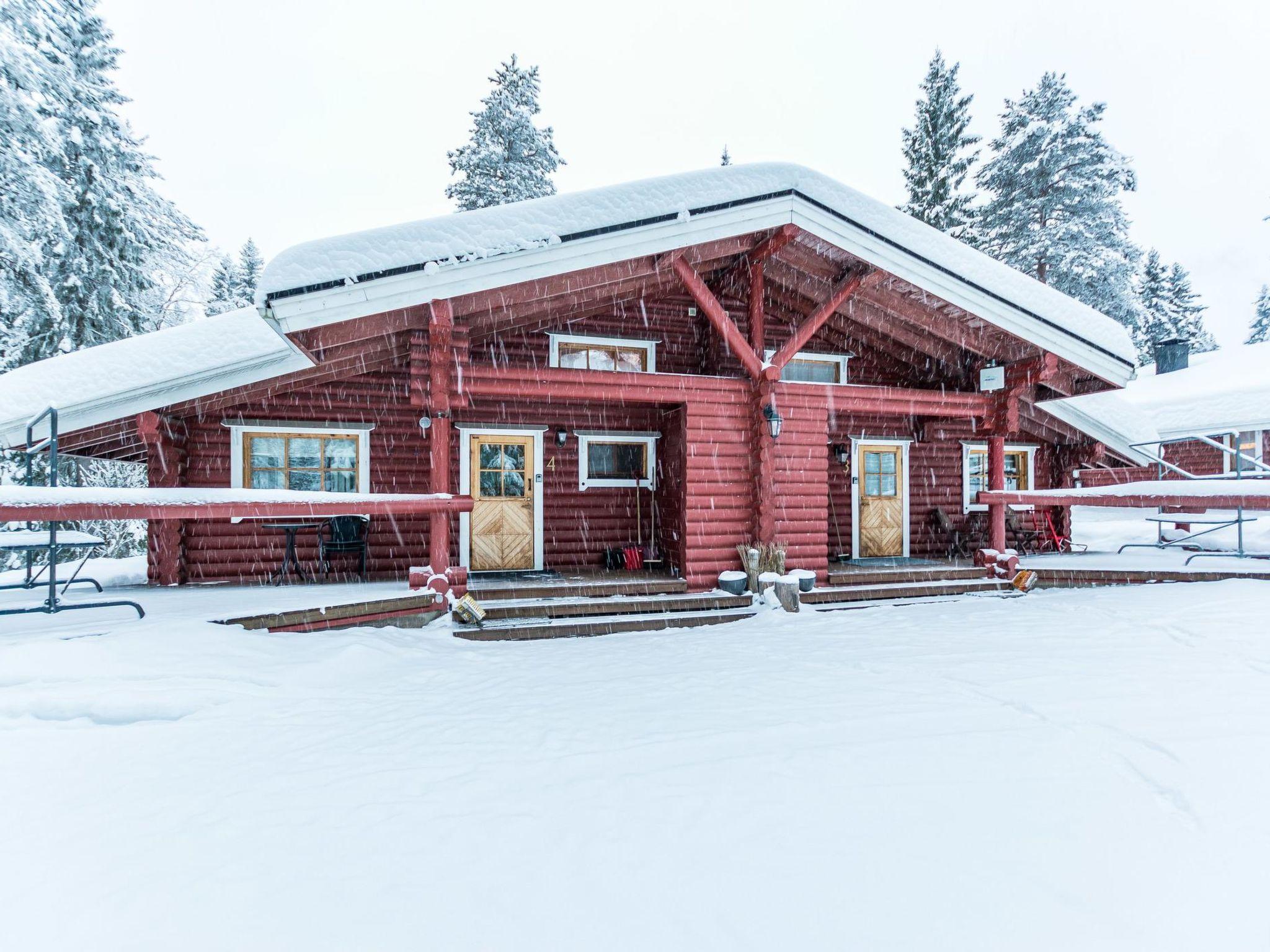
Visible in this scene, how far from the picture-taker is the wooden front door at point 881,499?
949 centimetres

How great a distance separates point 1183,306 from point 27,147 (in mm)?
38646

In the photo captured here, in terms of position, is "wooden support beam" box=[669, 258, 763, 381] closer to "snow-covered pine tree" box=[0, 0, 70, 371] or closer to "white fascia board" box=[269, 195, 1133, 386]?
"white fascia board" box=[269, 195, 1133, 386]

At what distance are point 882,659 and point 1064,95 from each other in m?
23.9

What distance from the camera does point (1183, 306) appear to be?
2767 centimetres

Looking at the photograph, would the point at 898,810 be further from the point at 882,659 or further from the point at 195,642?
the point at 195,642

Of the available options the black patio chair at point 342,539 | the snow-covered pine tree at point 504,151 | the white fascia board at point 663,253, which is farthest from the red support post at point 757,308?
the snow-covered pine tree at point 504,151

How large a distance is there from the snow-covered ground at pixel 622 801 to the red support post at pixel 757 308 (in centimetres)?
407

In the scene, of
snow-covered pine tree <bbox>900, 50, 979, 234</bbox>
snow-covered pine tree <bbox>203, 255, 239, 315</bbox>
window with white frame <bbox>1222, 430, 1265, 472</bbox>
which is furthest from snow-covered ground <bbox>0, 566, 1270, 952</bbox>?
snow-covered pine tree <bbox>203, 255, 239, 315</bbox>

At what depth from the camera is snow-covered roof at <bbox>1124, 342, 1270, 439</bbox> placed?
12.9m

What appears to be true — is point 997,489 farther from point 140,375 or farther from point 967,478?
point 140,375

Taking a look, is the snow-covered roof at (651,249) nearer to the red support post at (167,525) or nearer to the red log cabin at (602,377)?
the red log cabin at (602,377)

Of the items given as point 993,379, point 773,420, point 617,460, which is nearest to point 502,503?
point 617,460

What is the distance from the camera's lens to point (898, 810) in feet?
7.95

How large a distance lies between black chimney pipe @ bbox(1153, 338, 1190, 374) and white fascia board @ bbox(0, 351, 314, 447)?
21.8 m
